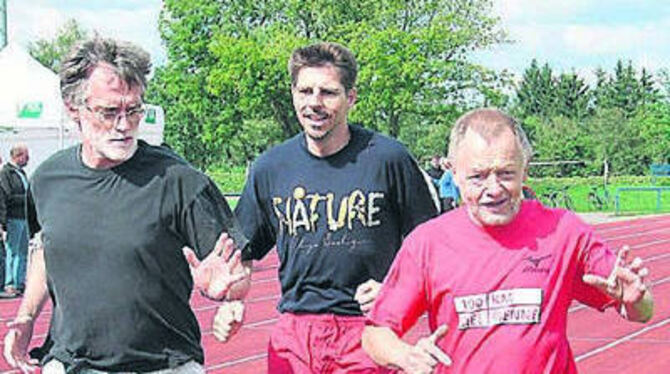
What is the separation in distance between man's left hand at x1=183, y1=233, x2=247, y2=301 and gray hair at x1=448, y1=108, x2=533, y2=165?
0.75 metres

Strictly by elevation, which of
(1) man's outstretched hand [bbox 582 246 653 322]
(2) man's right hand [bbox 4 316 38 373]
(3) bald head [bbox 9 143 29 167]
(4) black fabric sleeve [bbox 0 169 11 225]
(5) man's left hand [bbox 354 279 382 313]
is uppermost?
(1) man's outstretched hand [bbox 582 246 653 322]

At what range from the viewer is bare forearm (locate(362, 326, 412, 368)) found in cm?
329

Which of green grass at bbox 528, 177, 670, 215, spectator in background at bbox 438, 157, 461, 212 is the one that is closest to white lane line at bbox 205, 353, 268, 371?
spectator in background at bbox 438, 157, 461, 212

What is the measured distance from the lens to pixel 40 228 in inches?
161

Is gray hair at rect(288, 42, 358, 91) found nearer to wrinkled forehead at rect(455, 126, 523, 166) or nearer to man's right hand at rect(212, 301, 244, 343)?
man's right hand at rect(212, 301, 244, 343)

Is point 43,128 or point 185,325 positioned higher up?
point 185,325

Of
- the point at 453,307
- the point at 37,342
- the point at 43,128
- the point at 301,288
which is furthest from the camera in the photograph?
the point at 43,128

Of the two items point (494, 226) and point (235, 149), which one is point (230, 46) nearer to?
point (235, 149)

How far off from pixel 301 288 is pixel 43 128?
15.9 m

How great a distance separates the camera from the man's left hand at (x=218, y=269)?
3.70 meters

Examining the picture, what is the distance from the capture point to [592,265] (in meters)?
3.47

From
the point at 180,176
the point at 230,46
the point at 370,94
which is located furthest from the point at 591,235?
the point at 230,46

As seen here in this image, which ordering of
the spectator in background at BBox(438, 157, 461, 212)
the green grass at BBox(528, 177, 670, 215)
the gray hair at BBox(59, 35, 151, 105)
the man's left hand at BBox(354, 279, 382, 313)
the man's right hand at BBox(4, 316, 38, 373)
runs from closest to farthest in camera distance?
the gray hair at BBox(59, 35, 151, 105)
the man's right hand at BBox(4, 316, 38, 373)
the man's left hand at BBox(354, 279, 382, 313)
the spectator in background at BBox(438, 157, 461, 212)
the green grass at BBox(528, 177, 670, 215)

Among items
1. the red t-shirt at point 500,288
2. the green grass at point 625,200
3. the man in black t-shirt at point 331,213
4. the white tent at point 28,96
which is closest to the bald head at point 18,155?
the white tent at point 28,96
